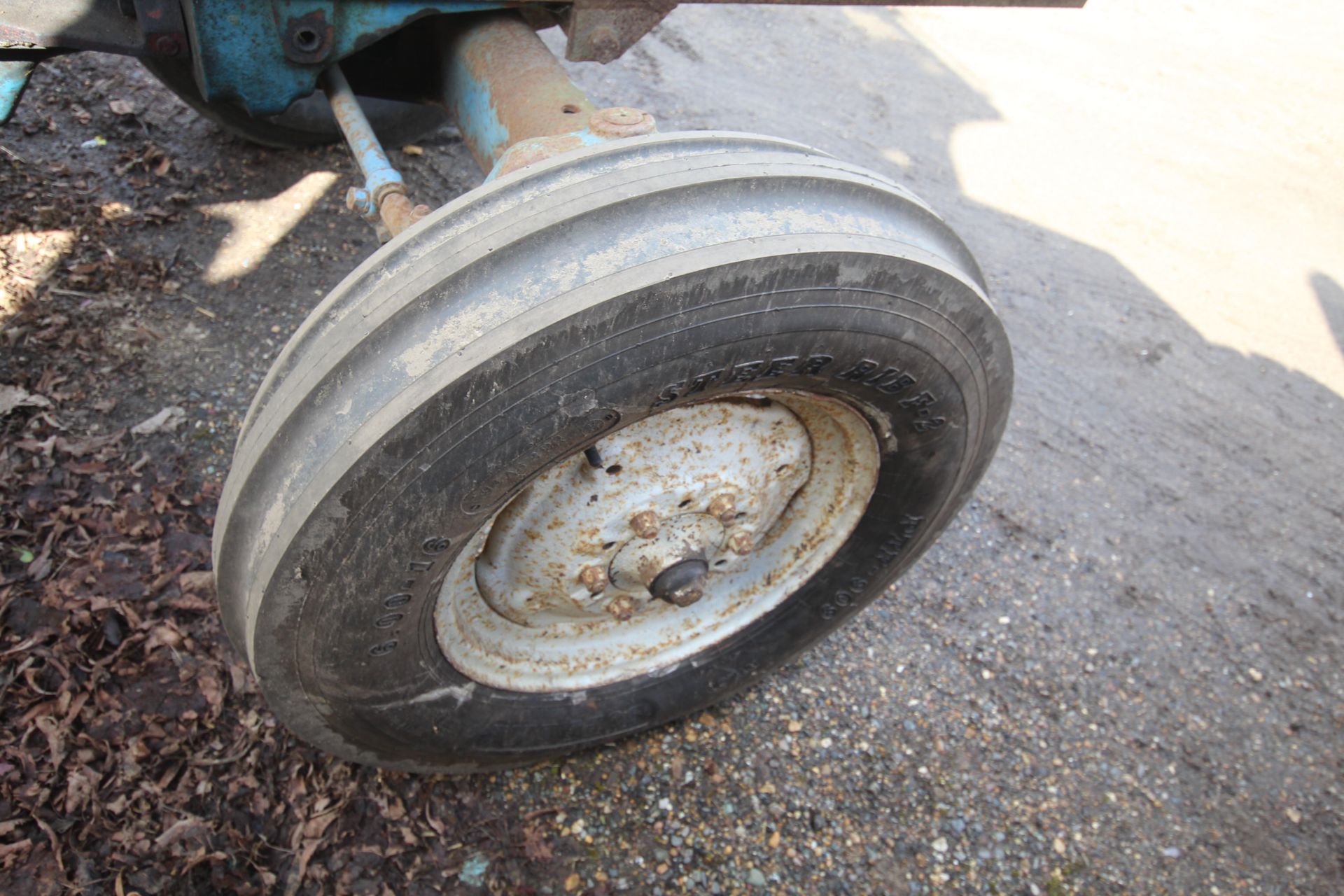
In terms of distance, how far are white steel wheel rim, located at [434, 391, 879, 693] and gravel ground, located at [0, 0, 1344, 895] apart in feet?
1.05

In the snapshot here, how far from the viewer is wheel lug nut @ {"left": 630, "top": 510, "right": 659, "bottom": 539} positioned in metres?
1.80

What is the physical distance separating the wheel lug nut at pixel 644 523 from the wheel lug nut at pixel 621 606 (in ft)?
0.75

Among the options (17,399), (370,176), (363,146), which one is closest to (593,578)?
(370,176)

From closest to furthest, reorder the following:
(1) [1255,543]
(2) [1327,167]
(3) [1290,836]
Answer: (3) [1290,836] → (1) [1255,543] → (2) [1327,167]

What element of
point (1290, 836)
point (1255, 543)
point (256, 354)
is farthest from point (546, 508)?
point (1255, 543)

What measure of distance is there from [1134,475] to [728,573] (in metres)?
→ 1.76

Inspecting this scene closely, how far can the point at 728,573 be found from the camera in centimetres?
217

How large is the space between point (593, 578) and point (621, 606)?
16 centimetres

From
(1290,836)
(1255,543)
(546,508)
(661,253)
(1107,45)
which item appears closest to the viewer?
(661,253)

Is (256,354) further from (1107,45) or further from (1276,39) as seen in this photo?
(1276,39)

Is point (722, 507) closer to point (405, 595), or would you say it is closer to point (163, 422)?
point (405, 595)

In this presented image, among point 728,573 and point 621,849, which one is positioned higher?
point 728,573

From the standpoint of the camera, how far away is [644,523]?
1.80 meters

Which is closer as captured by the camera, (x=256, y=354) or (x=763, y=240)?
(x=763, y=240)
